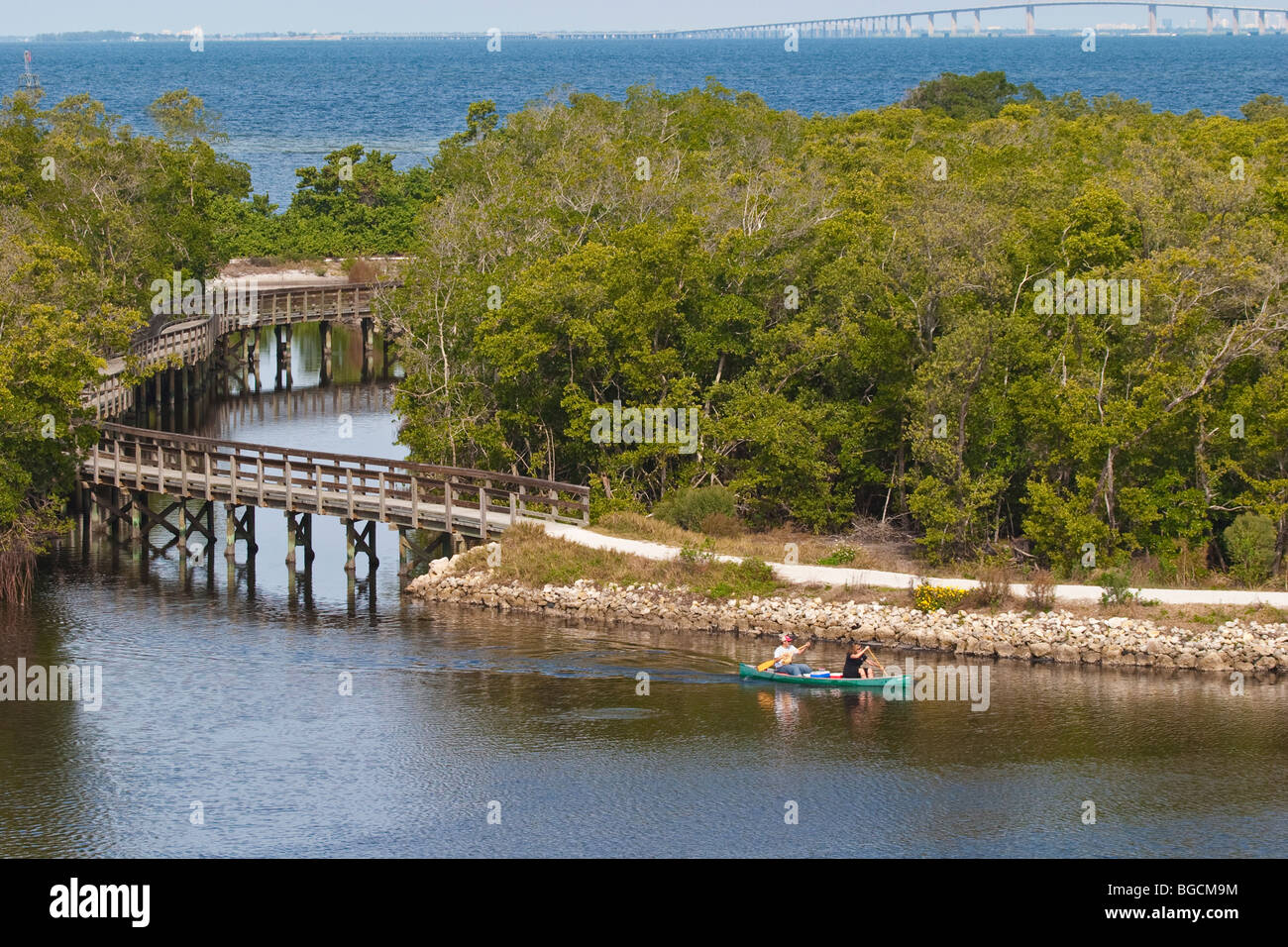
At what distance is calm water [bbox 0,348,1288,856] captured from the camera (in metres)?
29.3

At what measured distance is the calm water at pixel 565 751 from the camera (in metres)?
29.3

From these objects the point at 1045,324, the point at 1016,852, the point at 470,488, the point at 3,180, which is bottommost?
the point at 1016,852

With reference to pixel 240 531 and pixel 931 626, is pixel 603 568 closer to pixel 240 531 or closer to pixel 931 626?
pixel 931 626

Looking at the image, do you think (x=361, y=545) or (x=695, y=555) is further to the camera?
(x=361, y=545)

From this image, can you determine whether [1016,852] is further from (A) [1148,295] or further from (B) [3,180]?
(B) [3,180]

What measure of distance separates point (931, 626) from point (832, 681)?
390 cm

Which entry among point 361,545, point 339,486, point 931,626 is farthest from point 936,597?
point 339,486

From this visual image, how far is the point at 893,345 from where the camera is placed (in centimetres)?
4531

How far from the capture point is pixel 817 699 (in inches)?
1439

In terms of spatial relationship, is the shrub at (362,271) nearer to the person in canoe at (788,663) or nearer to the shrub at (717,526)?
the shrub at (717,526)

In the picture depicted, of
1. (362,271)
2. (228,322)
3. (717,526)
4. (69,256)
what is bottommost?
(717,526)

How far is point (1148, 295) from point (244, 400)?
42985mm

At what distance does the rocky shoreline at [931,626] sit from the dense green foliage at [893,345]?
142 inches

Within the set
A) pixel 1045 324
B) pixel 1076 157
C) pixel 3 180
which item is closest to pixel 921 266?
pixel 1045 324
